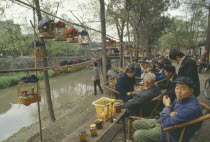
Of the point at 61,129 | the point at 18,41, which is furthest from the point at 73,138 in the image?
the point at 18,41

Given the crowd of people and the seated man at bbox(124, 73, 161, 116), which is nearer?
the crowd of people

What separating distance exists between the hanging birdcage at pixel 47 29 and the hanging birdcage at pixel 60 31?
0.90 feet

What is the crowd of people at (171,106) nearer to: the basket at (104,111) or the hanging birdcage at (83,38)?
the basket at (104,111)

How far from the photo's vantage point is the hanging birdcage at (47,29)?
3979mm

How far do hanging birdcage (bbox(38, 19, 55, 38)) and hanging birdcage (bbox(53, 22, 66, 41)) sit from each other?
273 millimetres

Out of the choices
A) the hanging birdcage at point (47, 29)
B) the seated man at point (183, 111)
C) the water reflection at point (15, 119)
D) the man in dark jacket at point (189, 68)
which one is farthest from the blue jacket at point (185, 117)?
the water reflection at point (15, 119)

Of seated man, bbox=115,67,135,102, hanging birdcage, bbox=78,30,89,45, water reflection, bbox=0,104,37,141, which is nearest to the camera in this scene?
seated man, bbox=115,67,135,102

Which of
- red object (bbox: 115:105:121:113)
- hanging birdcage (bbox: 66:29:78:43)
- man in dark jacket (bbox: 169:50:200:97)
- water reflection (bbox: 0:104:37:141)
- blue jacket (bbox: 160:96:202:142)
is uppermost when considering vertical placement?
hanging birdcage (bbox: 66:29:78:43)

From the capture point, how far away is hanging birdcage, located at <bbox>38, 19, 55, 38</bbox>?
13.1ft

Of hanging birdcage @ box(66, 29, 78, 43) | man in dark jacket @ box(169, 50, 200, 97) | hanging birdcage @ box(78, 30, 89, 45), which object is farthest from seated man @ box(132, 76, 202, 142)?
hanging birdcage @ box(78, 30, 89, 45)

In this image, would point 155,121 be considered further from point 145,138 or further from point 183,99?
point 183,99

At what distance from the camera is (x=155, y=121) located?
2898 mm

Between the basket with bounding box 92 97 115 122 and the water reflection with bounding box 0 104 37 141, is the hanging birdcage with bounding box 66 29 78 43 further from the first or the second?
the water reflection with bounding box 0 104 37 141

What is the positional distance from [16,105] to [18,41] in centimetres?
894
